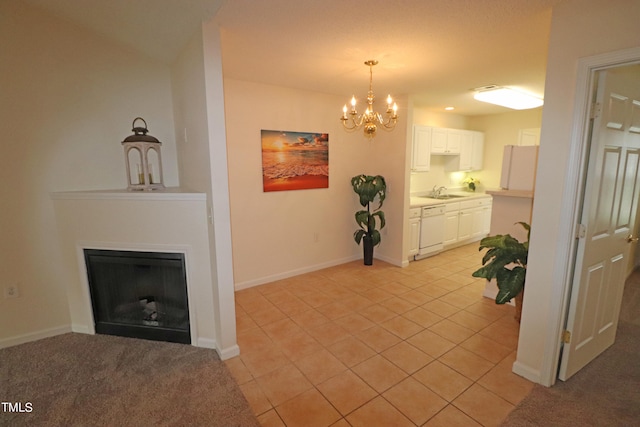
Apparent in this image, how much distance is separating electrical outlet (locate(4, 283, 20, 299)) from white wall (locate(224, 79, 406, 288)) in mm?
1925

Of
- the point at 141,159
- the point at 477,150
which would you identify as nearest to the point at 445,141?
the point at 477,150

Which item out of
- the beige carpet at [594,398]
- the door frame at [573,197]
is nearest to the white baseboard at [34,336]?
the beige carpet at [594,398]

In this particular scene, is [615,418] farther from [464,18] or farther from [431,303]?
[464,18]

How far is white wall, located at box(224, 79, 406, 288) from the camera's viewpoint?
11.7ft

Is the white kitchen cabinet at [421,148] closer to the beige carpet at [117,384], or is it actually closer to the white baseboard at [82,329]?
the beige carpet at [117,384]

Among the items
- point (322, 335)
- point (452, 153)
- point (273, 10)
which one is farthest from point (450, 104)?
point (322, 335)

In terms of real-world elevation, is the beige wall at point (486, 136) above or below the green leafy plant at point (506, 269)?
above

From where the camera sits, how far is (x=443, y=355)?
2439 millimetres

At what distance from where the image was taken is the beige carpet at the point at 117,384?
1856 mm

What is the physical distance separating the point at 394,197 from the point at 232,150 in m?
2.40

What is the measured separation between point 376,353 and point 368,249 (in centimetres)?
217

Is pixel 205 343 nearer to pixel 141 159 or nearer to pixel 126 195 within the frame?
pixel 126 195

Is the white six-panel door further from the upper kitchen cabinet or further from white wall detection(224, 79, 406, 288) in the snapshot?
the upper kitchen cabinet

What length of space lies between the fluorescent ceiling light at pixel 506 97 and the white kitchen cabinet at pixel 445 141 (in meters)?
0.92
